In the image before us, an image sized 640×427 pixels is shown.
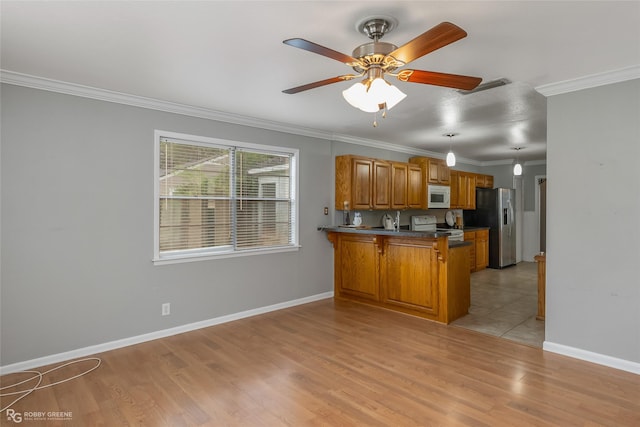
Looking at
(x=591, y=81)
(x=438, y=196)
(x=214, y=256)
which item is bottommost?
(x=214, y=256)

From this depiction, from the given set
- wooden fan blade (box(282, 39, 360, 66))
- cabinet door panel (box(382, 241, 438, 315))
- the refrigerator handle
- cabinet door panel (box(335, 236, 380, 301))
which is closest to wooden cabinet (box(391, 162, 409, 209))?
cabinet door panel (box(335, 236, 380, 301))

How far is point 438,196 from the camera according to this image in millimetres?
6848

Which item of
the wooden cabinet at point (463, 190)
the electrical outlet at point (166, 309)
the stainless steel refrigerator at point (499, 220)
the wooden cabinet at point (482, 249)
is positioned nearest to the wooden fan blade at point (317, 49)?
the electrical outlet at point (166, 309)

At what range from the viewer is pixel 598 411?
2320 mm

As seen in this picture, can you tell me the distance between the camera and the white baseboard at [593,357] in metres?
2.86

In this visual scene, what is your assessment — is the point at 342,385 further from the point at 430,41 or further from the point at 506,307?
the point at 506,307

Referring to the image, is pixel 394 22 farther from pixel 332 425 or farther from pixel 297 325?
pixel 297 325

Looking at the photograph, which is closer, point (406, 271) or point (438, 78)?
point (438, 78)

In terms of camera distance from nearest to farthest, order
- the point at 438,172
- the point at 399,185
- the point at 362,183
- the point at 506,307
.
→ the point at 506,307 → the point at 362,183 → the point at 399,185 → the point at 438,172

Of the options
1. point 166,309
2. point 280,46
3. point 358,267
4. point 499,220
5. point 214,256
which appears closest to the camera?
point 280,46

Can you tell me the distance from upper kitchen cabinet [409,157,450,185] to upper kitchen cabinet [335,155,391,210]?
1.16 meters

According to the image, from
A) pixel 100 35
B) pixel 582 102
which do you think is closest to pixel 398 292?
pixel 582 102

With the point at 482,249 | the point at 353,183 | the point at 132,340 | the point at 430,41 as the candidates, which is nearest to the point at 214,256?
the point at 132,340

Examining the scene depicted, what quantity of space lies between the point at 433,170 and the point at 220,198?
419cm
